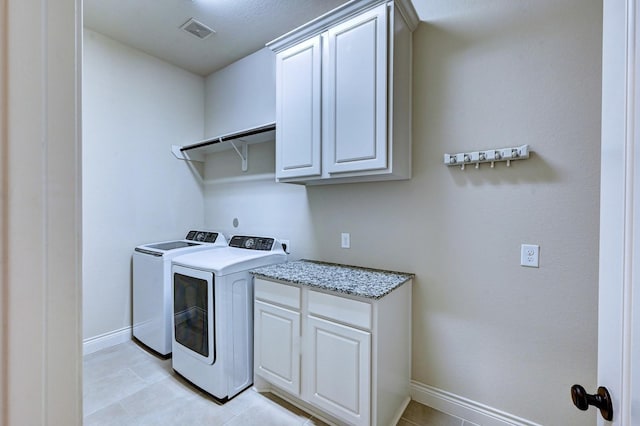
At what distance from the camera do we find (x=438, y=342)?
73.3 inches

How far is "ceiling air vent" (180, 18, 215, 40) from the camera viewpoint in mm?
2406

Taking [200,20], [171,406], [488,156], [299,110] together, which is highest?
[200,20]

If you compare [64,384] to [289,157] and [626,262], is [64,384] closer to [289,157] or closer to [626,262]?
[626,262]

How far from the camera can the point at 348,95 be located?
71.4 inches

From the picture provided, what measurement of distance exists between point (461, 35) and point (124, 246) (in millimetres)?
3318

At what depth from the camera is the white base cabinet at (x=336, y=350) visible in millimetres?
1520

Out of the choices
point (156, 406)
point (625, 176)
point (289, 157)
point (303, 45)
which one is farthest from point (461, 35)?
point (156, 406)

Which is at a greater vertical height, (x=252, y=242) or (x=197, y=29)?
(x=197, y=29)

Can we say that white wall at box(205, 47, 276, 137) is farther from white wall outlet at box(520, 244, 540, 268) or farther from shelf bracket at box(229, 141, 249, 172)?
white wall outlet at box(520, 244, 540, 268)

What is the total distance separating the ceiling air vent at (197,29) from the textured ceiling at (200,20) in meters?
0.04

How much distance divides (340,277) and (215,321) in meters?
0.91

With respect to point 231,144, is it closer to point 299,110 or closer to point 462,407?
point 299,110

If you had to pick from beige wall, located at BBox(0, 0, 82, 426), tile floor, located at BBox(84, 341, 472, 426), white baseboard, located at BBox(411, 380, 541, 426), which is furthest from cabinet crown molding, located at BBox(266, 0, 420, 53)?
tile floor, located at BBox(84, 341, 472, 426)

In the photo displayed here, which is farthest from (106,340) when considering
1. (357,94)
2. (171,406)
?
(357,94)
